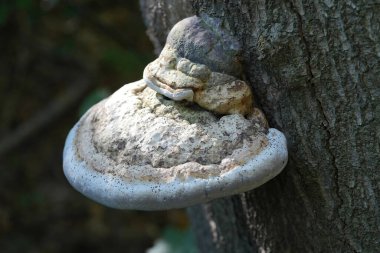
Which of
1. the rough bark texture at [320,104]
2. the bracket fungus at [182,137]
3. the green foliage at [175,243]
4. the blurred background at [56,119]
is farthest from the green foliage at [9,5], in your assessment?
the bracket fungus at [182,137]

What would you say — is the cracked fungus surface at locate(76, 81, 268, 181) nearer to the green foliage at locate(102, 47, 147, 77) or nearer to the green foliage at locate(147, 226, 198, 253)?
the green foliage at locate(147, 226, 198, 253)

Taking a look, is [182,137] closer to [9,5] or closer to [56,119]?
[9,5]

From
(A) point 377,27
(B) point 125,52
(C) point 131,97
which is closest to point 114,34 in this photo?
(B) point 125,52

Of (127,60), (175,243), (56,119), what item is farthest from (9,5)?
(175,243)

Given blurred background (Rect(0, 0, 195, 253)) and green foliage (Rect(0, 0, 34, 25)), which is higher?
green foliage (Rect(0, 0, 34, 25))

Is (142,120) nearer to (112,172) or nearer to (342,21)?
(112,172)

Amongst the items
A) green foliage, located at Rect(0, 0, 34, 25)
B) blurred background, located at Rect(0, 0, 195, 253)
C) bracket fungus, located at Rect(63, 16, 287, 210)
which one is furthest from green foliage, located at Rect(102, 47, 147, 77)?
bracket fungus, located at Rect(63, 16, 287, 210)
